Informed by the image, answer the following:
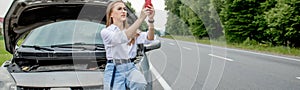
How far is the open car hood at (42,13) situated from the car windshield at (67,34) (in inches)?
3.6

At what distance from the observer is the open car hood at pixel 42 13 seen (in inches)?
156

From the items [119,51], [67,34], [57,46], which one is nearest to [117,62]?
[119,51]

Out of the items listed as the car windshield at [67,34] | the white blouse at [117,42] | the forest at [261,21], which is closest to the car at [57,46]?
the car windshield at [67,34]

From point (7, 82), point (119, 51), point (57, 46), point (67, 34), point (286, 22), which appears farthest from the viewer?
point (286, 22)

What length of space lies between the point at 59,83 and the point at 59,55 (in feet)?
2.16

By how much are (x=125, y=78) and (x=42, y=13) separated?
1936 mm

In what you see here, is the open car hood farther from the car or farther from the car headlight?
the car headlight

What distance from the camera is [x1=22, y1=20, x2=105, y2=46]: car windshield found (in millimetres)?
4430

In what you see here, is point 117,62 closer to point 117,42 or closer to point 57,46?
point 117,42

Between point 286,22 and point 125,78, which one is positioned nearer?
point 125,78

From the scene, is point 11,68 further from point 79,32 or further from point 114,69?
point 114,69

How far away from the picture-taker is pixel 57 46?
429 cm

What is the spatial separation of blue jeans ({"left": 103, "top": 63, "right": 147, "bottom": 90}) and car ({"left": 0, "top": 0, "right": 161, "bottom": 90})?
0.53 metres

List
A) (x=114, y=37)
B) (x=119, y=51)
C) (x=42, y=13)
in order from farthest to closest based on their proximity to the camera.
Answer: (x=42, y=13), (x=119, y=51), (x=114, y=37)
